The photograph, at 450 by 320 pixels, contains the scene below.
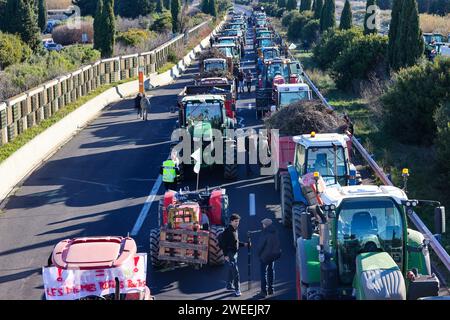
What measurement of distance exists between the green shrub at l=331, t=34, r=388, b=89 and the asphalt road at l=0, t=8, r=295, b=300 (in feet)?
28.4

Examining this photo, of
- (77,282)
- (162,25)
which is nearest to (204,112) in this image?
(77,282)

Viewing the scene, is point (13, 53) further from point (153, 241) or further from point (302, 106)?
point (153, 241)

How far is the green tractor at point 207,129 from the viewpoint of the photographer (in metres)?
22.7

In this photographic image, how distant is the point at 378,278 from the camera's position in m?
9.73

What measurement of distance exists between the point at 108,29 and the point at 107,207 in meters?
35.6

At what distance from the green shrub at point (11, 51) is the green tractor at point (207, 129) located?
22558 mm

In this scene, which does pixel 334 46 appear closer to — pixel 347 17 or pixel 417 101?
pixel 347 17

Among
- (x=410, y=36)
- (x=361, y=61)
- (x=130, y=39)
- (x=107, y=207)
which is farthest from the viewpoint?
(x=130, y=39)

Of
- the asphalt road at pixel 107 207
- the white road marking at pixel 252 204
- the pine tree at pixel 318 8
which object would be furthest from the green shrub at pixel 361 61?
the pine tree at pixel 318 8

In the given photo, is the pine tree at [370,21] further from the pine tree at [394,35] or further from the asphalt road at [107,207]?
the asphalt road at [107,207]

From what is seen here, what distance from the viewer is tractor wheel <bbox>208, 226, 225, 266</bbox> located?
1495cm

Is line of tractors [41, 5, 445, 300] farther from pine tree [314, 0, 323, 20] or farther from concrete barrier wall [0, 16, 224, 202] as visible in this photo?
pine tree [314, 0, 323, 20]
